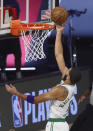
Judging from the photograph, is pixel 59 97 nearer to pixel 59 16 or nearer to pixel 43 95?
pixel 43 95

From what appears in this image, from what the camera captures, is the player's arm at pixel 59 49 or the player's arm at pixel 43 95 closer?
the player's arm at pixel 43 95

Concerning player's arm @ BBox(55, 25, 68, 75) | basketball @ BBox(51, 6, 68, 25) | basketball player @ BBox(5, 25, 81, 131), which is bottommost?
basketball player @ BBox(5, 25, 81, 131)

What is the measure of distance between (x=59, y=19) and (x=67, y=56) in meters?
9.90

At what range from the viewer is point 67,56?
1494 centimetres

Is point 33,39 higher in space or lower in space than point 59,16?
lower

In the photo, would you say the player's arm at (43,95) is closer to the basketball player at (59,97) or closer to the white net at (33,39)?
the basketball player at (59,97)

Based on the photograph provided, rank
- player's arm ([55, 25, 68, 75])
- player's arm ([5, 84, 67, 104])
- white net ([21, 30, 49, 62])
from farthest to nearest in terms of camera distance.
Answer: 1. white net ([21, 30, 49, 62])
2. player's arm ([55, 25, 68, 75])
3. player's arm ([5, 84, 67, 104])

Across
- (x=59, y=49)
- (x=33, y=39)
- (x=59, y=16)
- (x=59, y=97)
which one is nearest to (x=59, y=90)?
(x=59, y=97)

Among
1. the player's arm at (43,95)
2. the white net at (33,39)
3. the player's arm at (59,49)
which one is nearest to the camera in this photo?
the player's arm at (43,95)

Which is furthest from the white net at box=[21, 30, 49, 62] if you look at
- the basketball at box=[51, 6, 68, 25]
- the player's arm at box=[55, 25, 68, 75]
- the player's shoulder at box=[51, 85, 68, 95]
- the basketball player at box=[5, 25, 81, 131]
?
the player's shoulder at box=[51, 85, 68, 95]

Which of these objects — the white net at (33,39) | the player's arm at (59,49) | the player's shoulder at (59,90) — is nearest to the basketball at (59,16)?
the player's arm at (59,49)

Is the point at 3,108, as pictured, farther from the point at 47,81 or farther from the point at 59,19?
the point at 59,19

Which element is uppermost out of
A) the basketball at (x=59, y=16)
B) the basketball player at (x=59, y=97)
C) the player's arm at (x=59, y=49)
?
the basketball at (x=59, y=16)

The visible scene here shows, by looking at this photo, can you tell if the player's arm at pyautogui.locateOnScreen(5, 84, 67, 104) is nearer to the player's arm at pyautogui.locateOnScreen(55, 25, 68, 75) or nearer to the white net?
the player's arm at pyautogui.locateOnScreen(55, 25, 68, 75)
